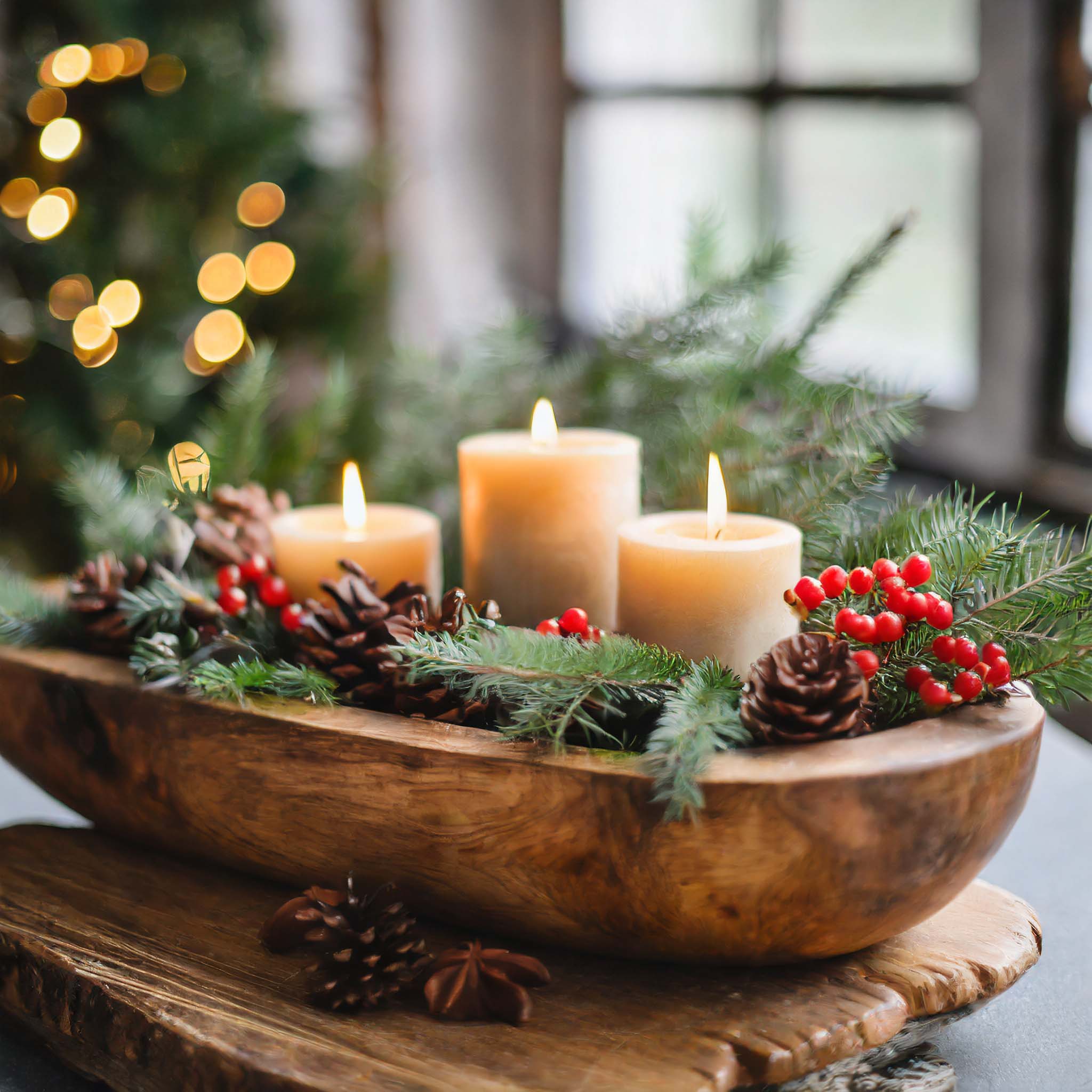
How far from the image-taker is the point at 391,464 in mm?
849

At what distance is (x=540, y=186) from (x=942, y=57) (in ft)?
2.65

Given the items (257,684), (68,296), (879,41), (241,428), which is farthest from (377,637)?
(879,41)

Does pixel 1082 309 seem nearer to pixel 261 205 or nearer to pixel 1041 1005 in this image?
pixel 1041 1005

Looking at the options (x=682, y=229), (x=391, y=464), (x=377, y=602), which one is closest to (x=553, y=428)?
(x=377, y=602)

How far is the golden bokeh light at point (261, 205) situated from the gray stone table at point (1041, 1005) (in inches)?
41.2

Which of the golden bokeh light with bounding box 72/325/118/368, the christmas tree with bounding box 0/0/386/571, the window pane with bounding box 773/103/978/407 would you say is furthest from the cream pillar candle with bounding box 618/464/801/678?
the golden bokeh light with bounding box 72/325/118/368

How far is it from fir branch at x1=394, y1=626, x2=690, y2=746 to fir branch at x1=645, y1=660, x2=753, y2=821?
13 mm

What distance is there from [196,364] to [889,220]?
0.82 meters

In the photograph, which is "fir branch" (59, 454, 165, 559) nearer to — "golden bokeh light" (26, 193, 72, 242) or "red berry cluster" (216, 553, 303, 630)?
"red berry cluster" (216, 553, 303, 630)

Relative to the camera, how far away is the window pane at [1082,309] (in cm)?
98

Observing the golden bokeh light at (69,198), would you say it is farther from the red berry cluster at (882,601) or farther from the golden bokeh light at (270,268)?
the red berry cluster at (882,601)

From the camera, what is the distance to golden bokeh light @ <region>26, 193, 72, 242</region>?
3.92 feet

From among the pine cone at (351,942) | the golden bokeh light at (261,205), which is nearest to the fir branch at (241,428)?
the pine cone at (351,942)

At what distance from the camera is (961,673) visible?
441mm
